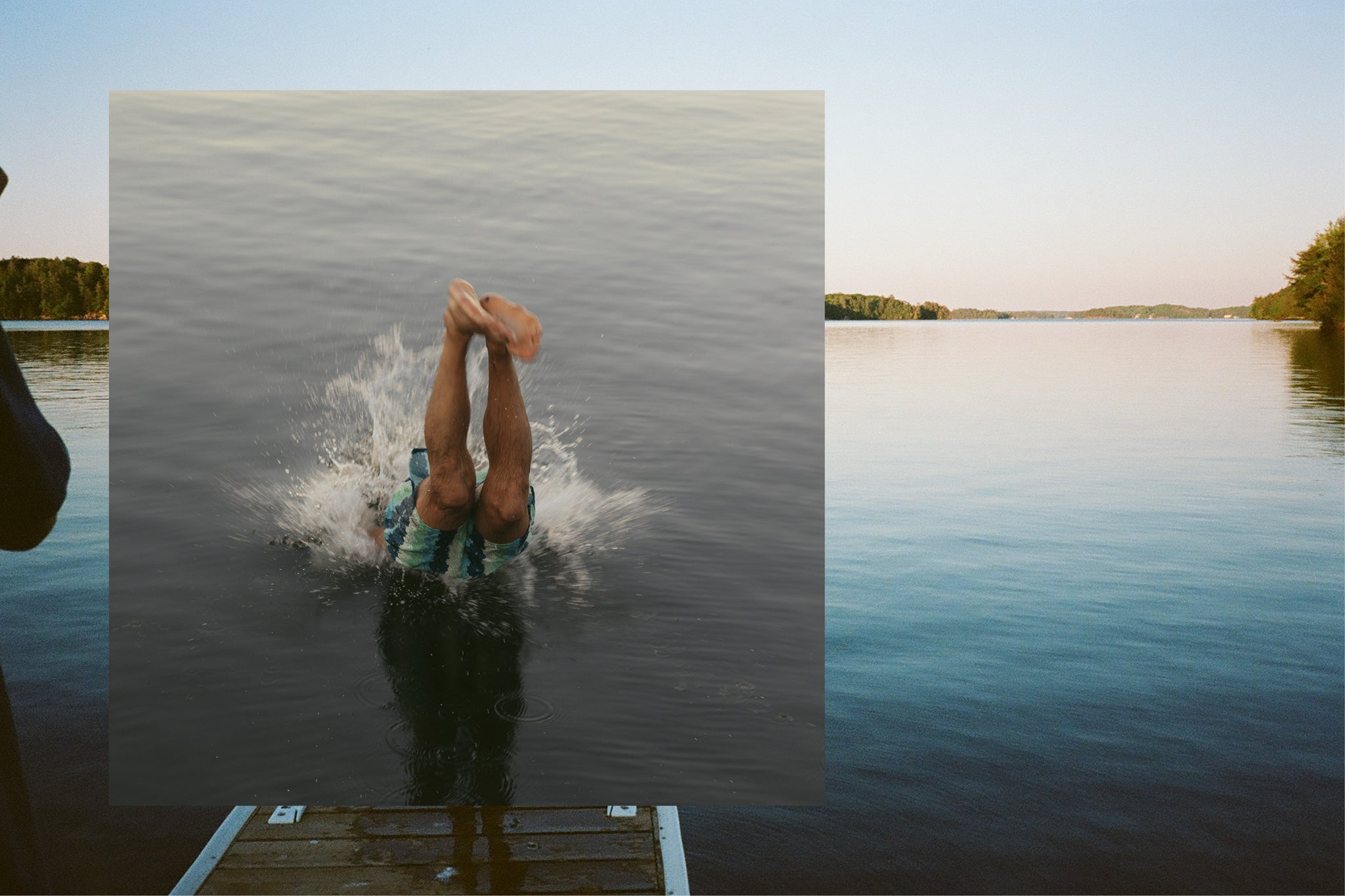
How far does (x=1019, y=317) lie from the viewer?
389 centimetres

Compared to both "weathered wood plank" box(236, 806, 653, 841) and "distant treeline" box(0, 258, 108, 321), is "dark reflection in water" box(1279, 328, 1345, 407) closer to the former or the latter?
"weathered wood plank" box(236, 806, 653, 841)

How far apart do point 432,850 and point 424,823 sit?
109 mm

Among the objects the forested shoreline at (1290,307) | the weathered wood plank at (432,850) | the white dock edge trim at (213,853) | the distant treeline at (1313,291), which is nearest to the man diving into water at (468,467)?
the weathered wood plank at (432,850)

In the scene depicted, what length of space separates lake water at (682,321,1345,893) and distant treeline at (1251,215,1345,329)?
0.45 feet

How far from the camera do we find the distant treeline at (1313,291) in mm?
4207

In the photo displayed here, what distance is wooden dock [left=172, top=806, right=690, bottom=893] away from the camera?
9.58 ft

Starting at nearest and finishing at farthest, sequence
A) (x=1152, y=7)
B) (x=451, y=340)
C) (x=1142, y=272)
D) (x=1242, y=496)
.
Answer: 1. (x=451, y=340)
2. (x=1152, y=7)
3. (x=1142, y=272)
4. (x=1242, y=496)

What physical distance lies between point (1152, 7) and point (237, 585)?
369 centimetres

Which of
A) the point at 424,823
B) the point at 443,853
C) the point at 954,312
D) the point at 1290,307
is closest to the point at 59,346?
the point at 424,823

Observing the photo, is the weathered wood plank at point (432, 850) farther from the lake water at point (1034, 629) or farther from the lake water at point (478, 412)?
the lake water at point (1034, 629)

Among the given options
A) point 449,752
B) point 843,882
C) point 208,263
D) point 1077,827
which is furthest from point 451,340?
point 1077,827

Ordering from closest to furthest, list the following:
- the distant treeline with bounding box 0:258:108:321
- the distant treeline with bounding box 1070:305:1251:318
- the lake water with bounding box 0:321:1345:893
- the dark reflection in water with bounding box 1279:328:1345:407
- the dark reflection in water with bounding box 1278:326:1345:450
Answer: the distant treeline with bounding box 0:258:108:321, the lake water with bounding box 0:321:1345:893, the distant treeline with bounding box 1070:305:1251:318, the dark reflection in water with bounding box 1279:328:1345:407, the dark reflection in water with bounding box 1278:326:1345:450

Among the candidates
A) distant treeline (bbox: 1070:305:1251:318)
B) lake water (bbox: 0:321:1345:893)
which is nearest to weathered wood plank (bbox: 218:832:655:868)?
lake water (bbox: 0:321:1345:893)

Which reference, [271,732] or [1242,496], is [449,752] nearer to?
[271,732]
